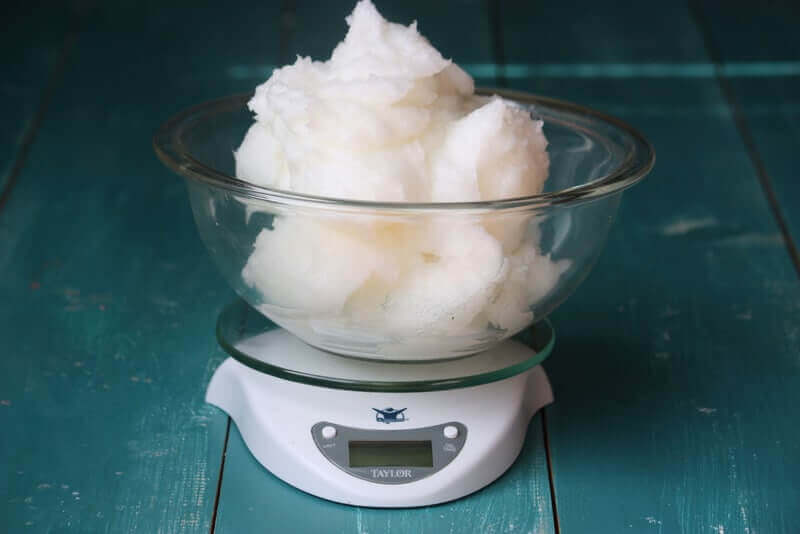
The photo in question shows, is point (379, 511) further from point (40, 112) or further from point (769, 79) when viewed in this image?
point (769, 79)

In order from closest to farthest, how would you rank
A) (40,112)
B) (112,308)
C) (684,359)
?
(684,359) < (112,308) < (40,112)

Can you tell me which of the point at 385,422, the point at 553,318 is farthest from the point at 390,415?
the point at 553,318

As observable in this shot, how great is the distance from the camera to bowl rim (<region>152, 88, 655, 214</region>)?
1.01m

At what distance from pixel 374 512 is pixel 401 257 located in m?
0.29

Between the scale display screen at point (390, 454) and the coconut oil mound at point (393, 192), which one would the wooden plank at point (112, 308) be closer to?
the scale display screen at point (390, 454)

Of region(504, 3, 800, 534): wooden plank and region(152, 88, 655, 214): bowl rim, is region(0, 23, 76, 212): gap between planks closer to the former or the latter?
region(152, 88, 655, 214): bowl rim

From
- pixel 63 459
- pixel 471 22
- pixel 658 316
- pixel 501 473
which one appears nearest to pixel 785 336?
pixel 658 316

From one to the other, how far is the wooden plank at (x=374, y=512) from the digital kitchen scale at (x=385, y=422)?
0.04 ft

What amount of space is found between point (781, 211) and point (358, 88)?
3.44 feet

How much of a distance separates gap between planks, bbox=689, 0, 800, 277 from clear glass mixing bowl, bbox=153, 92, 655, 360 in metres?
0.67

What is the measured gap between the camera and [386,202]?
102cm

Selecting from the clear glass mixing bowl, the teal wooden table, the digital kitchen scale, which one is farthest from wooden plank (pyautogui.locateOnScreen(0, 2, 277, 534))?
the clear glass mixing bowl

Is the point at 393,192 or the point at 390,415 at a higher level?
the point at 393,192

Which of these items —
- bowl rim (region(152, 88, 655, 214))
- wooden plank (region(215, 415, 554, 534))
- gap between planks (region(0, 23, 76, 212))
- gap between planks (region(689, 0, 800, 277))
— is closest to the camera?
bowl rim (region(152, 88, 655, 214))
